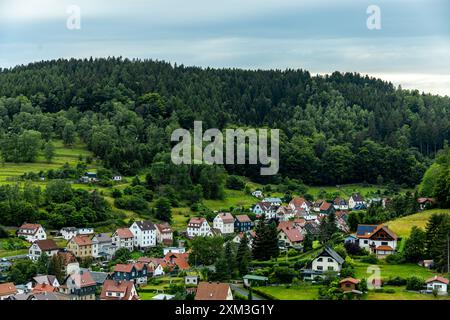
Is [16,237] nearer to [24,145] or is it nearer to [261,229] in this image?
[261,229]

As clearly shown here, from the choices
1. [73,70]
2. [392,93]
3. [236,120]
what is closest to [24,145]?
[236,120]

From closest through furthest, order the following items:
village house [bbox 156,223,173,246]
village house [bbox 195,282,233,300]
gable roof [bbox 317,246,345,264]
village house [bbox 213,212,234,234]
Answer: village house [bbox 195,282,233,300] < gable roof [bbox 317,246,345,264] < village house [bbox 156,223,173,246] < village house [bbox 213,212,234,234]

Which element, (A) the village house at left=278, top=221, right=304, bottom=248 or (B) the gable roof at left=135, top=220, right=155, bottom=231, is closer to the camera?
(A) the village house at left=278, top=221, right=304, bottom=248

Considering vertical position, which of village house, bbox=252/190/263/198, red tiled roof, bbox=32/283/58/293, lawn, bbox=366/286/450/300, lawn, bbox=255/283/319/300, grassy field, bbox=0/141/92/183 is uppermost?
grassy field, bbox=0/141/92/183

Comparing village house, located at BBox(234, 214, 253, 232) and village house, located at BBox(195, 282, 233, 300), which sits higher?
village house, located at BBox(195, 282, 233, 300)

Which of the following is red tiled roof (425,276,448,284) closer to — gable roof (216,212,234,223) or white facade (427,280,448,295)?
white facade (427,280,448,295)

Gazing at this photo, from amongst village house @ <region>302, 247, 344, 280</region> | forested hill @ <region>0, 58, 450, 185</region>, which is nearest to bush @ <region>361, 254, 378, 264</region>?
village house @ <region>302, 247, 344, 280</region>

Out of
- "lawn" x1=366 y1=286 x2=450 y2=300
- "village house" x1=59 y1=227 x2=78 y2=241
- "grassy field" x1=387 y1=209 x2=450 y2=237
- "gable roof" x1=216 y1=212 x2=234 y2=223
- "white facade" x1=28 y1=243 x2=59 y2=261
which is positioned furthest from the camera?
"gable roof" x1=216 y1=212 x2=234 y2=223

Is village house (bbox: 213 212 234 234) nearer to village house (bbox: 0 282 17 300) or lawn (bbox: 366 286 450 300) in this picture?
Result: village house (bbox: 0 282 17 300)
